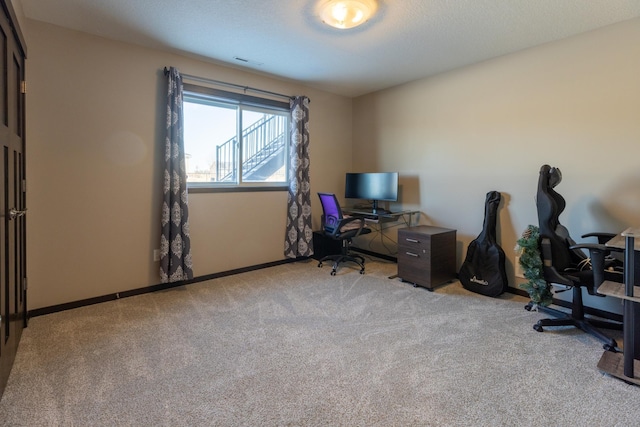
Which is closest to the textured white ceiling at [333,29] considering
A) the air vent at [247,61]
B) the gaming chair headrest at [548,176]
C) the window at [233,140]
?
the air vent at [247,61]

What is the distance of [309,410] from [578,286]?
2.15 meters

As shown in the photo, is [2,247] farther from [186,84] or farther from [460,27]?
[460,27]

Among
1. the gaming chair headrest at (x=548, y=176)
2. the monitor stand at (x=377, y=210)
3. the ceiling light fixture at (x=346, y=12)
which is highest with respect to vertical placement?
the ceiling light fixture at (x=346, y=12)

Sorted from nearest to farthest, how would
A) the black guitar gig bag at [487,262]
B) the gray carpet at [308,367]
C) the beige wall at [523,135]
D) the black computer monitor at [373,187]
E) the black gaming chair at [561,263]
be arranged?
the gray carpet at [308,367] → the black gaming chair at [561,263] → the beige wall at [523,135] → the black guitar gig bag at [487,262] → the black computer monitor at [373,187]

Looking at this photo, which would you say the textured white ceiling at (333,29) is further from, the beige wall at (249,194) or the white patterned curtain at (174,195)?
the white patterned curtain at (174,195)

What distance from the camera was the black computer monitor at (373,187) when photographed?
162 inches

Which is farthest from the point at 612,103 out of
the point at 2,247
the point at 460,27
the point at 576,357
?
the point at 2,247

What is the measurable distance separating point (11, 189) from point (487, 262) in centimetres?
390

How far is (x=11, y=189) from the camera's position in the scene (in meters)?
1.97

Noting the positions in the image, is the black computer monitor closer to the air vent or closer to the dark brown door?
the air vent

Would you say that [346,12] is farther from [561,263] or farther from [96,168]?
[96,168]

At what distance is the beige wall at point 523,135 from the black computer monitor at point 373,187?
0.31 metres

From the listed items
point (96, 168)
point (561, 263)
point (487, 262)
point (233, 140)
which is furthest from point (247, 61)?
point (561, 263)

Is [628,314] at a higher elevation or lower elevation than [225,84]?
lower
